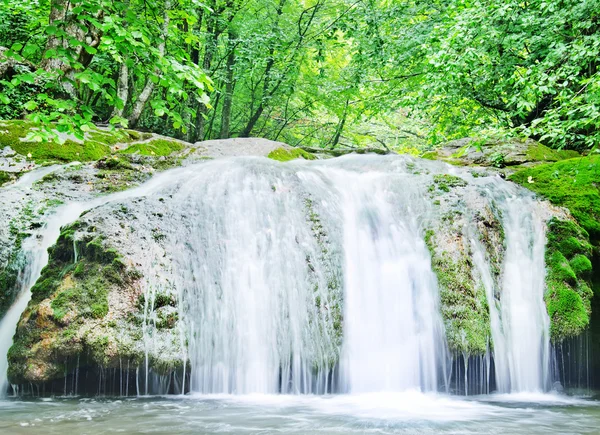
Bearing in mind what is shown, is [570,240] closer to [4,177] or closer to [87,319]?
[87,319]

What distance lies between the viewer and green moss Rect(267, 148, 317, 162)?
959 centimetres

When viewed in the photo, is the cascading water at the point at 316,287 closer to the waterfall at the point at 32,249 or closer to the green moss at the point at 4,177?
the waterfall at the point at 32,249

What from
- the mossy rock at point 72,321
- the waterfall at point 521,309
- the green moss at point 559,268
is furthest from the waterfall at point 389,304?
Answer: the mossy rock at point 72,321

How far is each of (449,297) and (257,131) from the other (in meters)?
13.2

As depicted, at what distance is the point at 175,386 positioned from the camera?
13.9 ft

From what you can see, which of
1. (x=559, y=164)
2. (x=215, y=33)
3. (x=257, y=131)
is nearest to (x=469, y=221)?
(x=559, y=164)

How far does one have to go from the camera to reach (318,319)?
15.6ft

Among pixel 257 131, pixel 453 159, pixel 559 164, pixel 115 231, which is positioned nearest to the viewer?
pixel 115 231

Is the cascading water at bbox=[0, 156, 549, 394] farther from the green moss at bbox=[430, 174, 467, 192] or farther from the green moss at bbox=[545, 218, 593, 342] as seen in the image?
the green moss at bbox=[430, 174, 467, 192]

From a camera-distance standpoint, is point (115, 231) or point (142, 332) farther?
point (115, 231)

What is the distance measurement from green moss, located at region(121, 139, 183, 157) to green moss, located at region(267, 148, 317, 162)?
185cm

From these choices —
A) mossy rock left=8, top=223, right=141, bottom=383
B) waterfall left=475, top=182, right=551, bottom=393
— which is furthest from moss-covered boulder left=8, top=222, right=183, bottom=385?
waterfall left=475, top=182, right=551, bottom=393

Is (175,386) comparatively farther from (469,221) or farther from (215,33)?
(215,33)

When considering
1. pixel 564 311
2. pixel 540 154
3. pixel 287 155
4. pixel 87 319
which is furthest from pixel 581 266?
pixel 287 155
